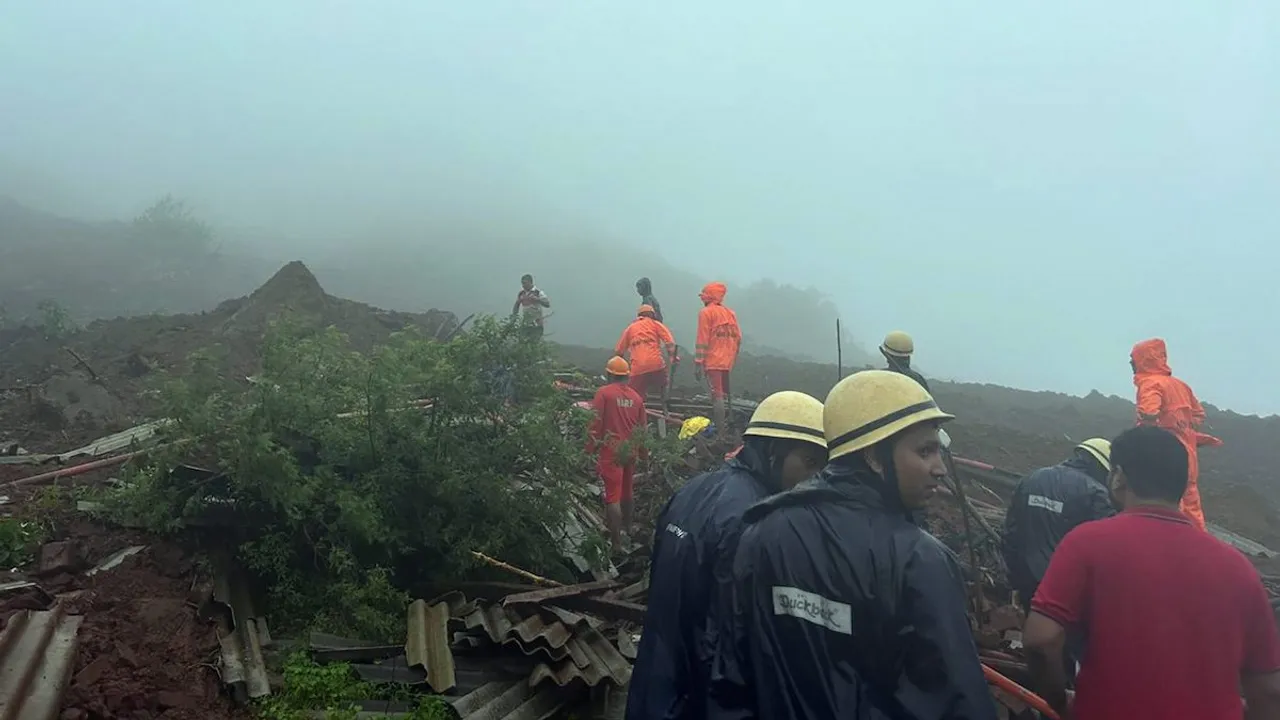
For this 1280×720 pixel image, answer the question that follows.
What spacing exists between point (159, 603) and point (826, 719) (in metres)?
4.94

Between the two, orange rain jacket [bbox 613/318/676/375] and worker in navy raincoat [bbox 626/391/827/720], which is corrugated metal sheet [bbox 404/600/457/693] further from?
orange rain jacket [bbox 613/318/676/375]

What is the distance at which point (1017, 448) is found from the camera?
14.6m

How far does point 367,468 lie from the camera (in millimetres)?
6461

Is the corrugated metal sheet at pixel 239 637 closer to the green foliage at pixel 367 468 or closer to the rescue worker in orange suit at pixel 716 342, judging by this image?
the green foliage at pixel 367 468

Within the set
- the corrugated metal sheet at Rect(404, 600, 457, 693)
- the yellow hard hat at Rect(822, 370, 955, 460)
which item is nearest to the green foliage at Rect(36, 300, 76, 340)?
the corrugated metal sheet at Rect(404, 600, 457, 693)

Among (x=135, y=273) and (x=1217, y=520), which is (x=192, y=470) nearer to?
(x=1217, y=520)

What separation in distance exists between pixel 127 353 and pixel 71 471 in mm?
9524

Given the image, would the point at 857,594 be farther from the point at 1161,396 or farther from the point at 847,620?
the point at 1161,396

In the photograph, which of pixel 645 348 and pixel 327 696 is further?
pixel 645 348

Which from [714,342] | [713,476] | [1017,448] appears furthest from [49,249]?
[713,476]

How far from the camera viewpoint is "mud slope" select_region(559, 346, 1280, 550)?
12.8m

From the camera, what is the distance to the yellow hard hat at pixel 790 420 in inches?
135

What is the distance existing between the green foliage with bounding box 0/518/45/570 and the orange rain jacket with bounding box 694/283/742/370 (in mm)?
7195

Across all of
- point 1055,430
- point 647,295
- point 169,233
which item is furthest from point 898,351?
point 169,233
